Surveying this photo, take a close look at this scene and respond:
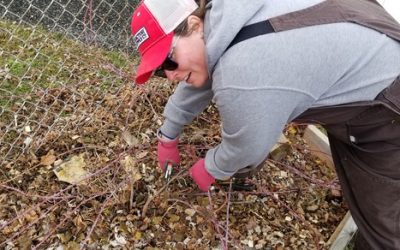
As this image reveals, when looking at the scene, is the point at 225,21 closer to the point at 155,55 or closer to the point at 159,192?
the point at 155,55

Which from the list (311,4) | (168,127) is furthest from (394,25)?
(168,127)

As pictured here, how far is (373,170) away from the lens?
1649 millimetres

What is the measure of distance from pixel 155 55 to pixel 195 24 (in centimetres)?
15

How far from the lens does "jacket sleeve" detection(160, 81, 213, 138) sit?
5.77 feet

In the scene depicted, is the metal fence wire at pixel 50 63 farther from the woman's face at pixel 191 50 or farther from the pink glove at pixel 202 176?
the woman's face at pixel 191 50

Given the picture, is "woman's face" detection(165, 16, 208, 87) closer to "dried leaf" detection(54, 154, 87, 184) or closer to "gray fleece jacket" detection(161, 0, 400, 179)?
"gray fleece jacket" detection(161, 0, 400, 179)

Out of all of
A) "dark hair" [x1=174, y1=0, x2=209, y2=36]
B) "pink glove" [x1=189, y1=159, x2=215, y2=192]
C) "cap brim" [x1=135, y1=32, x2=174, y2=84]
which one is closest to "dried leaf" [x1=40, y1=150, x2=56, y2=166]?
"pink glove" [x1=189, y1=159, x2=215, y2=192]

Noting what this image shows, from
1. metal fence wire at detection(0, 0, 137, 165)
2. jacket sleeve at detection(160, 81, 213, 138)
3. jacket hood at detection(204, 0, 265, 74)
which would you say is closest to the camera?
jacket hood at detection(204, 0, 265, 74)

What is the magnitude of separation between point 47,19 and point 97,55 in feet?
1.48

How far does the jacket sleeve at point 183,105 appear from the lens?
5.77ft

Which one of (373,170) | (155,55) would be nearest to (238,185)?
(373,170)

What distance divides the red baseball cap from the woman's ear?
2cm

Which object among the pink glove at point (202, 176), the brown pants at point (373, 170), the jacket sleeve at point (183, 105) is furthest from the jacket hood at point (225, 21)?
the pink glove at point (202, 176)

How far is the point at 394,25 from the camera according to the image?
1.44 m
